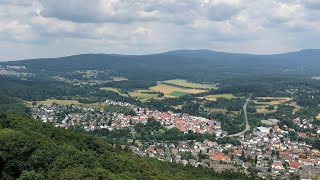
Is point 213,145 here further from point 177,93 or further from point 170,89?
point 170,89

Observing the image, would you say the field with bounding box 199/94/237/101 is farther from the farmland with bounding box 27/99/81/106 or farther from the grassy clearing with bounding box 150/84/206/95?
the farmland with bounding box 27/99/81/106

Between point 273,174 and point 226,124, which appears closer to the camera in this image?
point 273,174

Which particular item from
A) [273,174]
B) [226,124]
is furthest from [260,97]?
[273,174]

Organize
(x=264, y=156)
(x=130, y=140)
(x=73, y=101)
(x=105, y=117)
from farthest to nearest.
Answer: (x=73, y=101) < (x=105, y=117) < (x=130, y=140) < (x=264, y=156)

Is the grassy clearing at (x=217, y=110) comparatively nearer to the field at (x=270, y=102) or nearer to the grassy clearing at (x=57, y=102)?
the field at (x=270, y=102)

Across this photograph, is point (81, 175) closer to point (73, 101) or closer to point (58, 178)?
point (58, 178)

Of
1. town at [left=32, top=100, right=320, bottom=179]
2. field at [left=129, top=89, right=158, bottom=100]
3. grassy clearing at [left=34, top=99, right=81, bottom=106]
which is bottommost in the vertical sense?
town at [left=32, top=100, right=320, bottom=179]

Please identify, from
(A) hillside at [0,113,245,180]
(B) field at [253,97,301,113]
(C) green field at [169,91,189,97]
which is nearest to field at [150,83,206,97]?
(C) green field at [169,91,189,97]

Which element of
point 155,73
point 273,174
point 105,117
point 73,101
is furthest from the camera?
point 155,73
